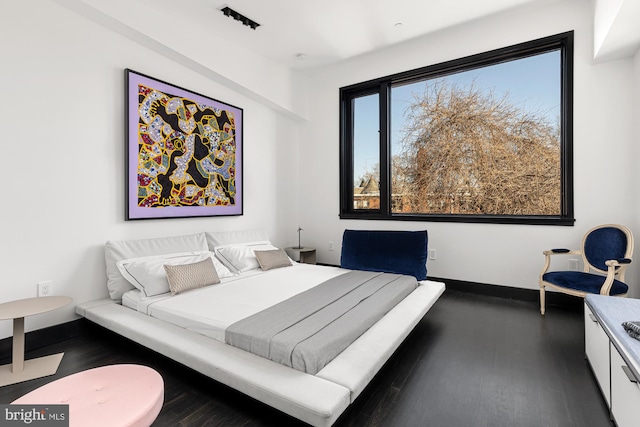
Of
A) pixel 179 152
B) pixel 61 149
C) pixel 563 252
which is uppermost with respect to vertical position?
pixel 179 152

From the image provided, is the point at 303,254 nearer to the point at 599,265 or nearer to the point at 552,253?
the point at 552,253

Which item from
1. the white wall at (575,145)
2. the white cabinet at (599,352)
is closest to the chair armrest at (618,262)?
the white wall at (575,145)

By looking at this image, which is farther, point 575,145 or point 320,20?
point 320,20

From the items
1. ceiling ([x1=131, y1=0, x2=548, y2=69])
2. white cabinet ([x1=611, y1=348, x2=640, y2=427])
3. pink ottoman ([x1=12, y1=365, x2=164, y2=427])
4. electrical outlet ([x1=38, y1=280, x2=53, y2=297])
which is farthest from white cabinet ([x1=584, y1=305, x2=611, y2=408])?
electrical outlet ([x1=38, y1=280, x2=53, y2=297])

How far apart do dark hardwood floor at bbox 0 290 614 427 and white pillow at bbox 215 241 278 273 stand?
1236mm

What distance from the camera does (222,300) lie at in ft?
7.93

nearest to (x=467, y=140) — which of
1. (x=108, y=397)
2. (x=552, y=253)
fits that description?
(x=552, y=253)

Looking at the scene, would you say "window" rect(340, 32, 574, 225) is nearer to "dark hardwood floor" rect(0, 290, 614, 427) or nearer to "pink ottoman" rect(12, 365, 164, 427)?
"dark hardwood floor" rect(0, 290, 614, 427)

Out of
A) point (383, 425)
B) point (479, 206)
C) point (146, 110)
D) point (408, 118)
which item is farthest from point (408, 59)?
point (383, 425)

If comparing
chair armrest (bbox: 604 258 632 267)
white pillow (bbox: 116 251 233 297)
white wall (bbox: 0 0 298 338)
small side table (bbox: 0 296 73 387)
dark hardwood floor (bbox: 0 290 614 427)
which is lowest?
dark hardwood floor (bbox: 0 290 614 427)

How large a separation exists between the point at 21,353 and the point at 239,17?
11.3 ft

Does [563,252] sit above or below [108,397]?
above

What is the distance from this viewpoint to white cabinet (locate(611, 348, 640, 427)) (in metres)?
1.25

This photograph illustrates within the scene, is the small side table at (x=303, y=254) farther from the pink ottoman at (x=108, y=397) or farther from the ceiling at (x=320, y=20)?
the pink ottoman at (x=108, y=397)
